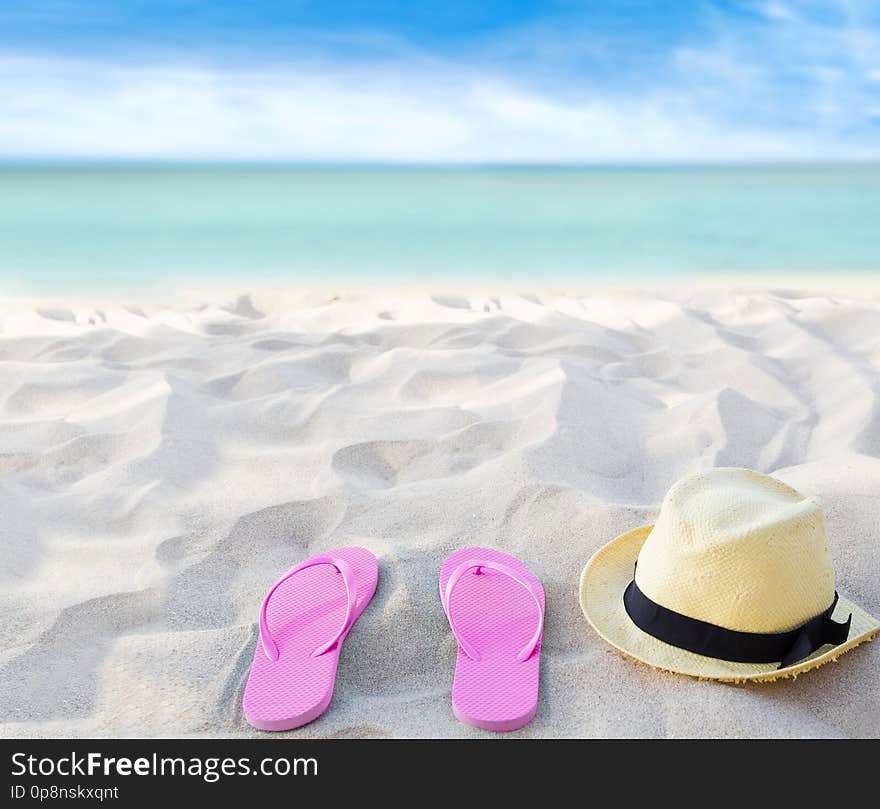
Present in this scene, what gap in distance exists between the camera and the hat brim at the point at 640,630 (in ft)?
3.88

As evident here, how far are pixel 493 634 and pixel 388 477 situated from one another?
2.19ft

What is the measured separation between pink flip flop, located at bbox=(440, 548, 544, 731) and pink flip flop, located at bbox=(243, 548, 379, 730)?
16 centimetres

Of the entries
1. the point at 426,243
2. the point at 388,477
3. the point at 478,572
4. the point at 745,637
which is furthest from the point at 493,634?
the point at 426,243

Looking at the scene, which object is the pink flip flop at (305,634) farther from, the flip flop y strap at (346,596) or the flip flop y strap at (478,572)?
the flip flop y strap at (478,572)

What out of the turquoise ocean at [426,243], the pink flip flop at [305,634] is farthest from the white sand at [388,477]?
the turquoise ocean at [426,243]

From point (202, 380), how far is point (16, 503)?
84 centimetres

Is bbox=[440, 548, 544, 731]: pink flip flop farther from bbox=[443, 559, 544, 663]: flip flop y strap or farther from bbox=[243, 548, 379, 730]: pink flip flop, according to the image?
bbox=[243, 548, 379, 730]: pink flip flop

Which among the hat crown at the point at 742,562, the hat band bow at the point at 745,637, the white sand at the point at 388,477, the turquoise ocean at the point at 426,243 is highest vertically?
the hat crown at the point at 742,562

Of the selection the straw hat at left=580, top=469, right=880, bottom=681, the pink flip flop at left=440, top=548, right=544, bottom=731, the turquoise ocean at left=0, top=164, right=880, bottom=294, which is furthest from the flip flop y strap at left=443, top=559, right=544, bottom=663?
the turquoise ocean at left=0, top=164, right=880, bottom=294

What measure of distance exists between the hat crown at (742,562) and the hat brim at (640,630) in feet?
0.18

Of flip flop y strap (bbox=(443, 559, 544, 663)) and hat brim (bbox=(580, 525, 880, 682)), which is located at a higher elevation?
hat brim (bbox=(580, 525, 880, 682))

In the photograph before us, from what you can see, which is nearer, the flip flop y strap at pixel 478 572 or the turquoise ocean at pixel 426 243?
the flip flop y strap at pixel 478 572

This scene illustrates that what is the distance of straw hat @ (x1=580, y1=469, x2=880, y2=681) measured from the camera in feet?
3.81
